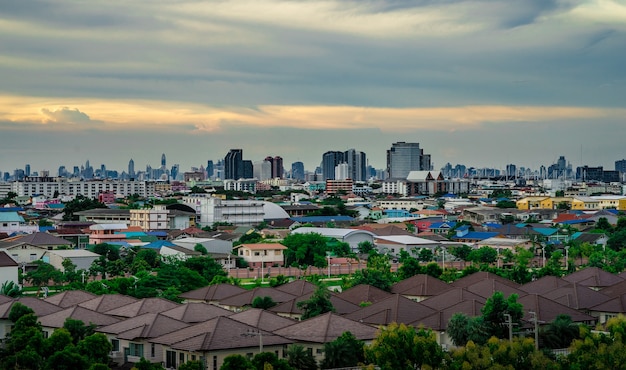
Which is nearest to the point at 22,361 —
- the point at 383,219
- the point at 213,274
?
the point at 213,274

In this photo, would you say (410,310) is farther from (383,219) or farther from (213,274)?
(383,219)

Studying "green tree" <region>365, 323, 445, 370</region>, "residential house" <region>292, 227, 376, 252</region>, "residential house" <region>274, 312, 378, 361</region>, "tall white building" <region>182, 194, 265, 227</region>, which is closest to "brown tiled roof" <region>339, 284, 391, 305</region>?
"residential house" <region>274, 312, 378, 361</region>

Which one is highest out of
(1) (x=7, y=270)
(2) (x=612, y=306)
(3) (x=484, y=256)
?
(1) (x=7, y=270)

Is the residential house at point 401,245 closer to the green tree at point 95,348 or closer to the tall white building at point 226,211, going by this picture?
the tall white building at point 226,211

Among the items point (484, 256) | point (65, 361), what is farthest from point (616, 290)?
point (484, 256)

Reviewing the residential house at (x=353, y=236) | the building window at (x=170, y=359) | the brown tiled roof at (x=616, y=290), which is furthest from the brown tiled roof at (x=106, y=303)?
the residential house at (x=353, y=236)

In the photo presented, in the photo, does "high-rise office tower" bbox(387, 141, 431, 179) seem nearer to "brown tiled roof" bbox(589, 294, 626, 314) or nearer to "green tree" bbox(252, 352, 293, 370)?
"brown tiled roof" bbox(589, 294, 626, 314)

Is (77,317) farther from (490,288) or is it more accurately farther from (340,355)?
(490,288)
